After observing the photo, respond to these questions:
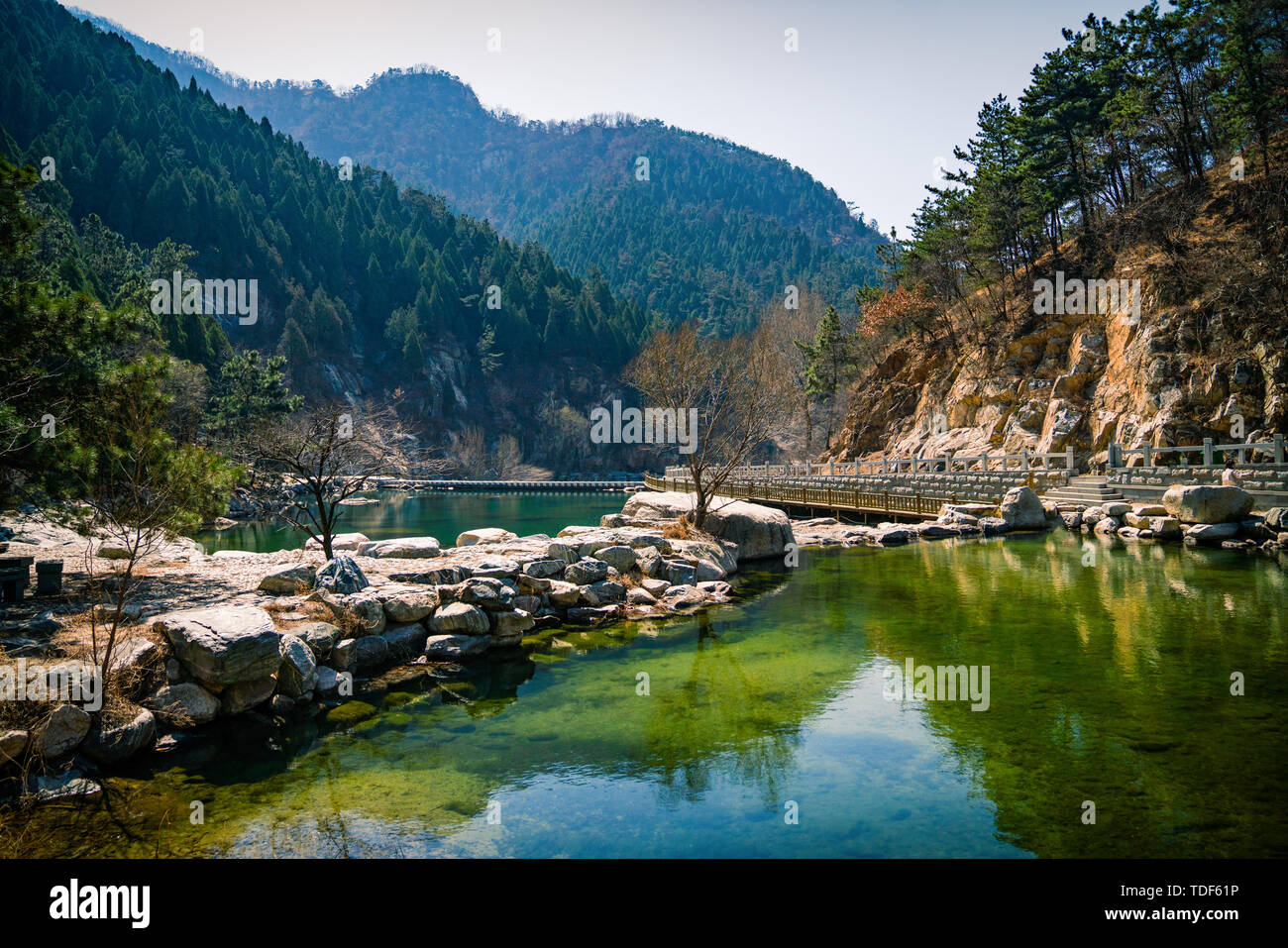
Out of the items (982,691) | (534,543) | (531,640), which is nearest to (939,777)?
(982,691)

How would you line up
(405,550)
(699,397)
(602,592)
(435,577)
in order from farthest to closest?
(699,397) < (405,550) < (602,592) < (435,577)

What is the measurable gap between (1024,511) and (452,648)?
23.6m

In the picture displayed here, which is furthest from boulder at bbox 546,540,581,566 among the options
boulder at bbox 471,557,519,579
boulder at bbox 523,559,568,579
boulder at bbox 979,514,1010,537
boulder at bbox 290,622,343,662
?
boulder at bbox 979,514,1010,537

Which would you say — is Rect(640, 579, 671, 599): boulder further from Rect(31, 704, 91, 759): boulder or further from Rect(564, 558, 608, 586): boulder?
Rect(31, 704, 91, 759): boulder

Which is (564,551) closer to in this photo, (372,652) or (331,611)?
(372,652)

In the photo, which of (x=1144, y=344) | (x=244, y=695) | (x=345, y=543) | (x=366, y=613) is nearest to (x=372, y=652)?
(x=366, y=613)

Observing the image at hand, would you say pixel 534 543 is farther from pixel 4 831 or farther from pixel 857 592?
pixel 4 831

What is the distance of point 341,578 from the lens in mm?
12156

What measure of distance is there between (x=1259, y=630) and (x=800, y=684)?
826 cm

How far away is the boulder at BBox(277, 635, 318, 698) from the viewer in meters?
9.87

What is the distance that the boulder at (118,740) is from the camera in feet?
25.3

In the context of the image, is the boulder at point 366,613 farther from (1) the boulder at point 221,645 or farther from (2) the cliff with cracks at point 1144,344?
(2) the cliff with cracks at point 1144,344
